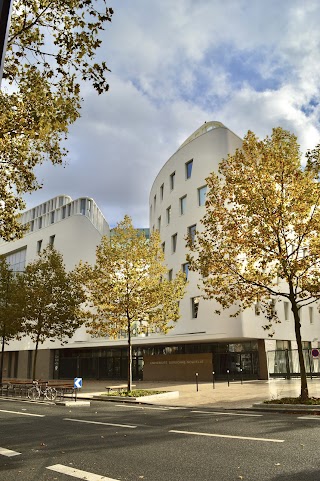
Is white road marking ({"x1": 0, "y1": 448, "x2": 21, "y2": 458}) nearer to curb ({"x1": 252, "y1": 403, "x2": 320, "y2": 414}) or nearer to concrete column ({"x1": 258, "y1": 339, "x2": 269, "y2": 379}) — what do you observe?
curb ({"x1": 252, "y1": 403, "x2": 320, "y2": 414})

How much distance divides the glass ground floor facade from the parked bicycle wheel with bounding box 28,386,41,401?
13.0 m

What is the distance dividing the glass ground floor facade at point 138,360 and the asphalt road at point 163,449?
1972 cm

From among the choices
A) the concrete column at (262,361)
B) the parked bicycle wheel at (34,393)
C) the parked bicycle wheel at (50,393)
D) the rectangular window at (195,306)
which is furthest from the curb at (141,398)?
→ the concrete column at (262,361)

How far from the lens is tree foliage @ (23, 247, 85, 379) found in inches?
1214

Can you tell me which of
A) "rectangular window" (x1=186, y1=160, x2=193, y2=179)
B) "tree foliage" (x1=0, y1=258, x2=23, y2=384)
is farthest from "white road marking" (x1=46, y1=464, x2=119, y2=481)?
"rectangular window" (x1=186, y1=160, x2=193, y2=179)

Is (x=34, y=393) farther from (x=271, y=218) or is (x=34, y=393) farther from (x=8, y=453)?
(x=8, y=453)

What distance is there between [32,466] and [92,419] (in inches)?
241

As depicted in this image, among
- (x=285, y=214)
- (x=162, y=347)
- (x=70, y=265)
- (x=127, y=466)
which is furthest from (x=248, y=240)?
(x=70, y=265)

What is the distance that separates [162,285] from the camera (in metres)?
22.4

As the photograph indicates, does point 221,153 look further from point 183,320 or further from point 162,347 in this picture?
point 162,347

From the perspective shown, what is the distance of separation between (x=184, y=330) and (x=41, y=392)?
14.6 metres

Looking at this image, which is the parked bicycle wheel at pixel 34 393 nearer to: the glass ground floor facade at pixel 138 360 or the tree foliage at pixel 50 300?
the tree foliage at pixel 50 300

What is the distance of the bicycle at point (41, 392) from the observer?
21.4 meters

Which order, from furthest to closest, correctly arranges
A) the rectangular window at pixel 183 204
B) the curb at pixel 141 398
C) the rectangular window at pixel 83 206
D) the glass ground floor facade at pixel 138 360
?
the rectangular window at pixel 83 206 → the rectangular window at pixel 183 204 → the glass ground floor facade at pixel 138 360 → the curb at pixel 141 398
